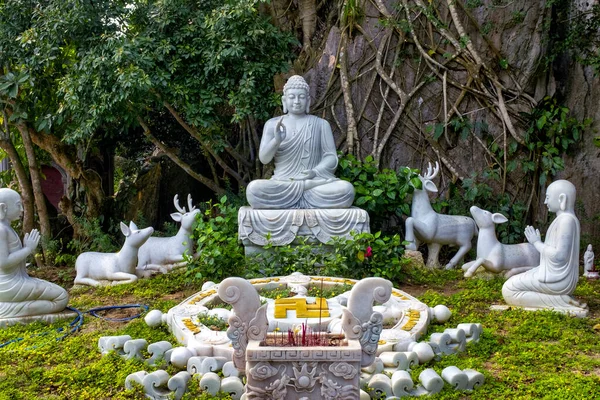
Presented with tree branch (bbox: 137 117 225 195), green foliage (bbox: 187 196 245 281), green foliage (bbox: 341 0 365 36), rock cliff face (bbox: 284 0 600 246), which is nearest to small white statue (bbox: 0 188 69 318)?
green foliage (bbox: 187 196 245 281)

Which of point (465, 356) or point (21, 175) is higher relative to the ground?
point (21, 175)

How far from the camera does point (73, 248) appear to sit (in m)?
8.91

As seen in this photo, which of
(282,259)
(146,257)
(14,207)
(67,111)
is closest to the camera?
(14,207)

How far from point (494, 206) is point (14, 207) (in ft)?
20.1

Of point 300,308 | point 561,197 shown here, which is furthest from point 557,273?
point 300,308

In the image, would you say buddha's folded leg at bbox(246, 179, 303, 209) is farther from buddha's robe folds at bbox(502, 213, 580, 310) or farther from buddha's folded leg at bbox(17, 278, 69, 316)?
buddha's robe folds at bbox(502, 213, 580, 310)

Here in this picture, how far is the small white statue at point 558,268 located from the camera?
536 cm

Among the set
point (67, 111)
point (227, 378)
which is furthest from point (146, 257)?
point (227, 378)

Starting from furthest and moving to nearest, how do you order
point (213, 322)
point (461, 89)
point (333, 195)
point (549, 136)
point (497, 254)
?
point (461, 89) → point (549, 136) → point (333, 195) → point (497, 254) → point (213, 322)

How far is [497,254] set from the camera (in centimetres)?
677

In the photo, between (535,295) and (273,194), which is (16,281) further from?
(535,295)

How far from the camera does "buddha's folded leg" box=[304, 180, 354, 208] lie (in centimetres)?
728

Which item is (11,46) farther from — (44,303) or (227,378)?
(227,378)

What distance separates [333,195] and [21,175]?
4.20 metres
